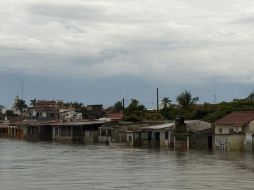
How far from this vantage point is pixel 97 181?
1085 inches

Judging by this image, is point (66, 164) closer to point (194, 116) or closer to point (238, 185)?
point (238, 185)

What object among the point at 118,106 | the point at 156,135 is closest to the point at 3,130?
the point at 118,106

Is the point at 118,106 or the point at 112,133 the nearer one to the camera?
the point at 112,133

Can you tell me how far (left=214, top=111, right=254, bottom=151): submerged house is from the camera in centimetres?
5288

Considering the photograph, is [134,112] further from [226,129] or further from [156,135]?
[226,129]

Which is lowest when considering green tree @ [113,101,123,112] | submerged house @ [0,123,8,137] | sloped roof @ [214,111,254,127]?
submerged house @ [0,123,8,137]

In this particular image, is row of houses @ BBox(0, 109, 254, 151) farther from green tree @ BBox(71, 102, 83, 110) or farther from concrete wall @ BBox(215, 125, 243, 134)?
green tree @ BBox(71, 102, 83, 110)

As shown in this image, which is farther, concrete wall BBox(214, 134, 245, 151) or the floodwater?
concrete wall BBox(214, 134, 245, 151)

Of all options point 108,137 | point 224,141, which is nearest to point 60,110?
point 108,137

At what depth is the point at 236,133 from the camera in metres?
54.3

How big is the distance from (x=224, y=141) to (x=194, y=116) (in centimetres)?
2178

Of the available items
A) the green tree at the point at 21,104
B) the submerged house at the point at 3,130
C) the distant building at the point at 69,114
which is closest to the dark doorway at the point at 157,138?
the distant building at the point at 69,114

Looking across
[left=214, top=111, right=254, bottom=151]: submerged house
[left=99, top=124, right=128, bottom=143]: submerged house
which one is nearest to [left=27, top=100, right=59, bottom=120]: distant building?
[left=99, top=124, right=128, bottom=143]: submerged house

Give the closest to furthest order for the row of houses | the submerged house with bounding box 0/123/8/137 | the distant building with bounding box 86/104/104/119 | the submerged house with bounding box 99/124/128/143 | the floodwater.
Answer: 1. the floodwater
2. the row of houses
3. the submerged house with bounding box 99/124/128/143
4. the distant building with bounding box 86/104/104/119
5. the submerged house with bounding box 0/123/8/137
